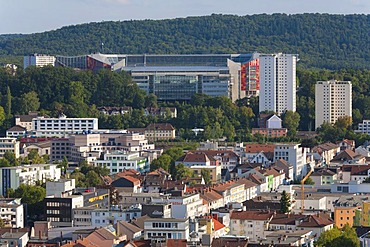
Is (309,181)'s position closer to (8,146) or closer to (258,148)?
(258,148)

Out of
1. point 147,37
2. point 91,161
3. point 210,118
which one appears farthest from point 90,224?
point 147,37

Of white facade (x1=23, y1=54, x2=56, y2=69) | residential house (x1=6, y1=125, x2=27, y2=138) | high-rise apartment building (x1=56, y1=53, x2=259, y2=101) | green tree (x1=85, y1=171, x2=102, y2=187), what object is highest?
white facade (x1=23, y1=54, x2=56, y2=69)

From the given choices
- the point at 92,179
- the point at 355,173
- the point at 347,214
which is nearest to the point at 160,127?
the point at 355,173

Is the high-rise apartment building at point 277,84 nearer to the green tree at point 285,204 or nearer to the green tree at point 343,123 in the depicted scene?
the green tree at point 343,123

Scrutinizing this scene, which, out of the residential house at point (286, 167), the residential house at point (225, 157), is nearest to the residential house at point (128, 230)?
the residential house at point (286, 167)

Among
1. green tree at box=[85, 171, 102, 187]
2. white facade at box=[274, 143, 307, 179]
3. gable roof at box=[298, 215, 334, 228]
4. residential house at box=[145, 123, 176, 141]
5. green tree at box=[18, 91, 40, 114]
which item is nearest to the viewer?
gable roof at box=[298, 215, 334, 228]

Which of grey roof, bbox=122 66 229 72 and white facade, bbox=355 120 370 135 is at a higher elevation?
grey roof, bbox=122 66 229 72

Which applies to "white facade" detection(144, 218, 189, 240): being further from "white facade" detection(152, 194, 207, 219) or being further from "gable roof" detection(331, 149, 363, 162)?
"gable roof" detection(331, 149, 363, 162)

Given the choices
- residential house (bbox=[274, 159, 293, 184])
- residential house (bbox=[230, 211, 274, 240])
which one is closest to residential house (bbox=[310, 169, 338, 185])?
residential house (bbox=[274, 159, 293, 184])
